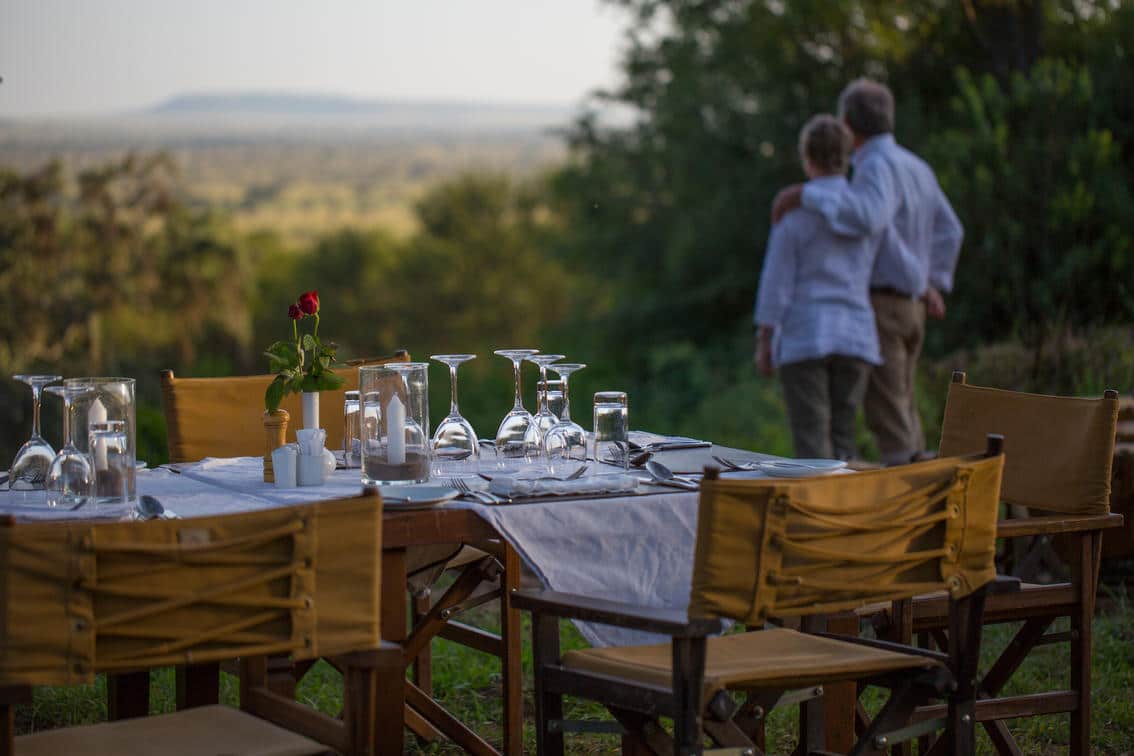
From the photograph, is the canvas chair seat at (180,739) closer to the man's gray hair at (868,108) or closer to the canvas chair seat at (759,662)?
the canvas chair seat at (759,662)

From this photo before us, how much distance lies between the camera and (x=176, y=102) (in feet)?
73.8

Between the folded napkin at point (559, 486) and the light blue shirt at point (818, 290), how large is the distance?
105 inches

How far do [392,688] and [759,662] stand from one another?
72 cm

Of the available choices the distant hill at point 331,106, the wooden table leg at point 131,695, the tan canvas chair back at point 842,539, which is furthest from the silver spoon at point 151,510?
the distant hill at point 331,106

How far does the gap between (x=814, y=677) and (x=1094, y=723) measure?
1.68 meters

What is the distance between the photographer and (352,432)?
3061 mm

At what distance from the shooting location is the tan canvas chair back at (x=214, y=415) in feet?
11.5

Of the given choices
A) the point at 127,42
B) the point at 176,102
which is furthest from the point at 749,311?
the point at 176,102

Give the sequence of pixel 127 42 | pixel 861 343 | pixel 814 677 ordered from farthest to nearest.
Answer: pixel 127 42
pixel 861 343
pixel 814 677

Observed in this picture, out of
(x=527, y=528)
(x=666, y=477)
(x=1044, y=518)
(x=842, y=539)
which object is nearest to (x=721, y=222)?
(x=1044, y=518)

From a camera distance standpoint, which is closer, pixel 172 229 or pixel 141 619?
pixel 141 619

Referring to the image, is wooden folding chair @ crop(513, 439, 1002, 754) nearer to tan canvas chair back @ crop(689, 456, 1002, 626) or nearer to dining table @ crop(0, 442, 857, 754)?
tan canvas chair back @ crop(689, 456, 1002, 626)

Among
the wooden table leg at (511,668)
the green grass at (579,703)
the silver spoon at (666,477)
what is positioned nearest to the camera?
the silver spoon at (666,477)

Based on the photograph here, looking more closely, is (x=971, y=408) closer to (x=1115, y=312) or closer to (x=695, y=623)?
(x=695, y=623)
